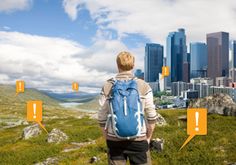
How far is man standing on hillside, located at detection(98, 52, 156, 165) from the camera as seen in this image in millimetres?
8055

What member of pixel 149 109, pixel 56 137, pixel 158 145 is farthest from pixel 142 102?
pixel 56 137

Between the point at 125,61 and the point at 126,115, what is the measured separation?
4.66 ft

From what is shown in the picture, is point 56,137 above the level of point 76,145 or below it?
above

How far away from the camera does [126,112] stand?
802 centimetres

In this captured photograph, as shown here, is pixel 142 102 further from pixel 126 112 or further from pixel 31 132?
pixel 31 132

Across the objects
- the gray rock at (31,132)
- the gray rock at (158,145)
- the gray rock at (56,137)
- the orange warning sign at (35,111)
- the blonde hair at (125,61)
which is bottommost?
the gray rock at (31,132)

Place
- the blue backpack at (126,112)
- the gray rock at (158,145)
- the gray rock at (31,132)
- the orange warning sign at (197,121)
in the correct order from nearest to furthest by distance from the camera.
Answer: the blue backpack at (126,112)
the orange warning sign at (197,121)
the gray rock at (158,145)
the gray rock at (31,132)

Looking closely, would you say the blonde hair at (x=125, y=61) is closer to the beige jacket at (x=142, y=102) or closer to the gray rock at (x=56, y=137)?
the beige jacket at (x=142, y=102)

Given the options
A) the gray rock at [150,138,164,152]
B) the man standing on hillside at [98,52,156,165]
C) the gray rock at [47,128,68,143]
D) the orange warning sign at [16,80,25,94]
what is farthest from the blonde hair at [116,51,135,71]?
the orange warning sign at [16,80,25,94]

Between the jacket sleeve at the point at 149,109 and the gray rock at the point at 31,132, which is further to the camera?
the gray rock at the point at 31,132

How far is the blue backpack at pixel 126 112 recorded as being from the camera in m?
8.00

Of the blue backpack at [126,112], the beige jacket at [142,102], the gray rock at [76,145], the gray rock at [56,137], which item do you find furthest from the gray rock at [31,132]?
the blue backpack at [126,112]

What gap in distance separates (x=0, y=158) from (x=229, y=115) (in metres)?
21.3

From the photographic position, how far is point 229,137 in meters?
23.3
